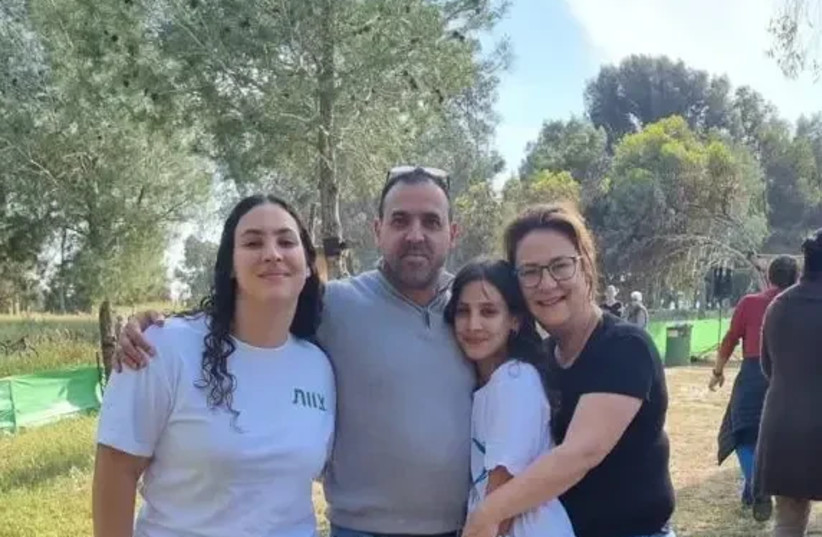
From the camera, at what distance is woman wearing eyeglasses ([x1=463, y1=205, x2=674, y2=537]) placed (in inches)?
85.4

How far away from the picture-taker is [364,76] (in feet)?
32.6

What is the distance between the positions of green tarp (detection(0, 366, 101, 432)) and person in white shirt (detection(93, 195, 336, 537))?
33.3ft

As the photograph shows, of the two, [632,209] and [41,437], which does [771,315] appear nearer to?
[41,437]

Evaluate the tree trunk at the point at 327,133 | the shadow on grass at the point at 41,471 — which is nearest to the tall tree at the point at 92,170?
the tree trunk at the point at 327,133

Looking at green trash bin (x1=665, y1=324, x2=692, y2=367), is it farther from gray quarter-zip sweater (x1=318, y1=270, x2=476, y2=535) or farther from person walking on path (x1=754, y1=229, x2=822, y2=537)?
gray quarter-zip sweater (x1=318, y1=270, x2=476, y2=535)

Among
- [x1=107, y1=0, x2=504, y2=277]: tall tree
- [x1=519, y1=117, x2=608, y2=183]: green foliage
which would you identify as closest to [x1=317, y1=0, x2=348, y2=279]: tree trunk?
[x1=107, y1=0, x2=504, y2=277]: tall tree

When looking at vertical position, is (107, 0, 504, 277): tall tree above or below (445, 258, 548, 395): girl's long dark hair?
above

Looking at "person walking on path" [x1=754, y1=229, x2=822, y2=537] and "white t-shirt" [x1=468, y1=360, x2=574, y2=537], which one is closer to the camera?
"white t-shirt" [x1=468, y1=360, x2=574, y2=537]

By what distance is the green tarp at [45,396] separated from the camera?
11453 millimetres

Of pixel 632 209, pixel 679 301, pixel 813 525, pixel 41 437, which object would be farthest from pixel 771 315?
pixel 679 301

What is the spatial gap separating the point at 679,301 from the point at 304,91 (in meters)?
32.2

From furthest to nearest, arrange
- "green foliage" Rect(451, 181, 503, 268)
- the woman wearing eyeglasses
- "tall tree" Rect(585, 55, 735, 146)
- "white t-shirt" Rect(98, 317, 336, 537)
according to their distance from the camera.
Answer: "tall tree" Rect(585, 55, 735, 146), "green foliage" Rect(451, 181, 503, 268), the woman wearing eyeglasses, "white t-shirt" Rect(98, 317, 336, 537)

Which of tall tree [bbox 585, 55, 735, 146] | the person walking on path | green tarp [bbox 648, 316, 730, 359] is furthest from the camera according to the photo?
tall tree [bbox 585, 55, 735, 146]

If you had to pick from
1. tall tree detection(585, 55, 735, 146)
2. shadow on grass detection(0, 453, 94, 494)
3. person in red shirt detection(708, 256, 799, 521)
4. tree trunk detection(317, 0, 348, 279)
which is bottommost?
shadow on grass detection(0, 453, 94, 494)
